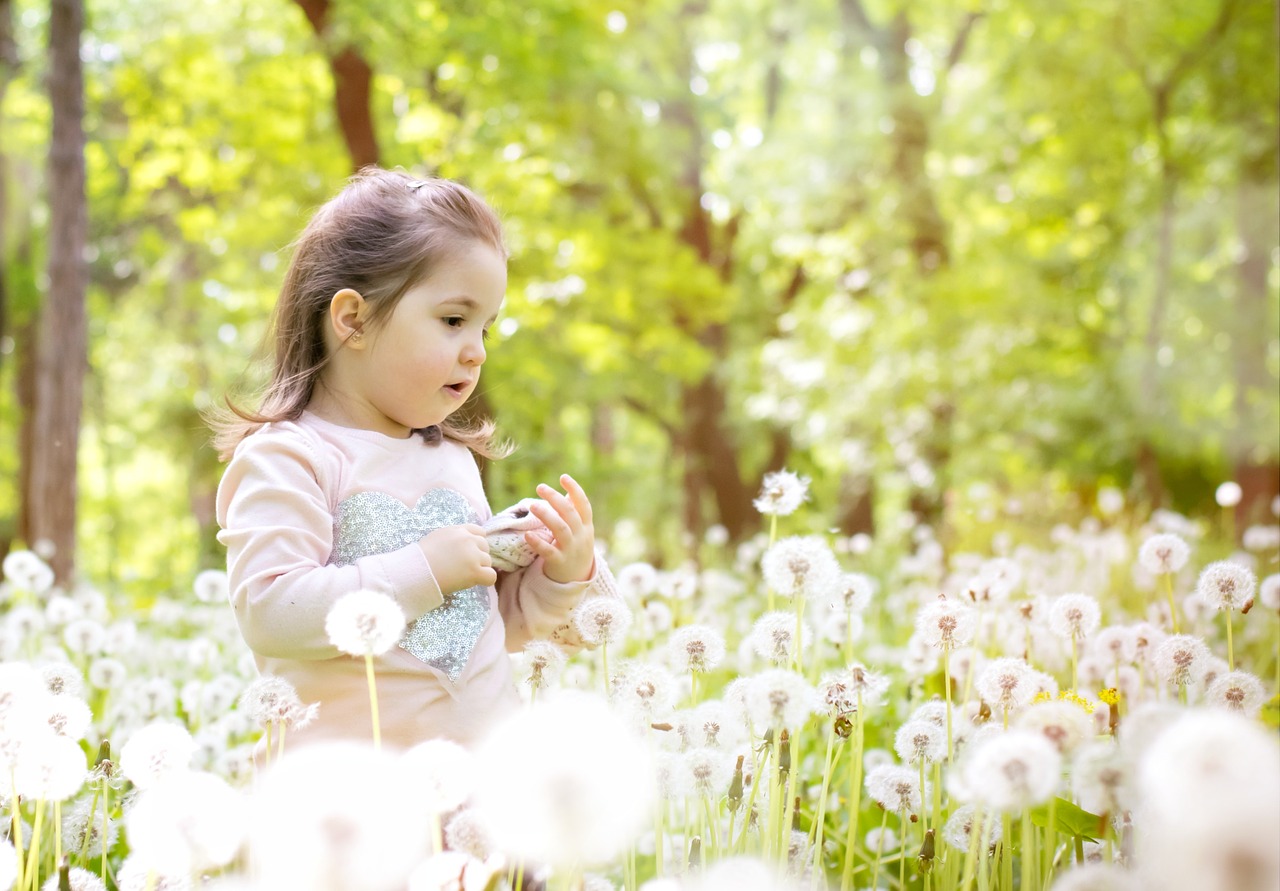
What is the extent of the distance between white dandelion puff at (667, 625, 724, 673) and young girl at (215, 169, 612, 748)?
0.29 m

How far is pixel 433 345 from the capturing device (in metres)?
1.84

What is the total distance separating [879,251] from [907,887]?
1104 cm

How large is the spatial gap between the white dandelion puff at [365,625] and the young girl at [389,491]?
37cm

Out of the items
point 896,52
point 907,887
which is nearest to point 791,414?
point 896,52

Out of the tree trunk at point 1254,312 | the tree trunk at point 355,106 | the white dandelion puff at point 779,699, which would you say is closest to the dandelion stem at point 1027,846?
the white dandelion puff at point 779,699

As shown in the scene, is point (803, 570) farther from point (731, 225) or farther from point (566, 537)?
point (731, 225)

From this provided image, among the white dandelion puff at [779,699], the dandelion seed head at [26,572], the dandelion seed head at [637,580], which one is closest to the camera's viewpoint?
the white dandelion puff at [779,699]

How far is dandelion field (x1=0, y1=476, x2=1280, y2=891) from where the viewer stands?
80cm

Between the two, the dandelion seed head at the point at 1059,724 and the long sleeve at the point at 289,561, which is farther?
the long sleeve at the point at 289,561

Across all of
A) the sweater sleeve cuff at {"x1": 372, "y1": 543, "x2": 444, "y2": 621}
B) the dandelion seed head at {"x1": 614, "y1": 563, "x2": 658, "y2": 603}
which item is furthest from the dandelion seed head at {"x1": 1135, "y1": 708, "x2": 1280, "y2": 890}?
the dandelion seed head at {"x1": 614, "y1": 563, "x2": 658, "y2": 603}

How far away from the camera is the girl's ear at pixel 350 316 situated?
192 centimetres

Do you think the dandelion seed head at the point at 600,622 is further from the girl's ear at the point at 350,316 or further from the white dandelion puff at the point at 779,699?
the girl's ear at the point at 350,316

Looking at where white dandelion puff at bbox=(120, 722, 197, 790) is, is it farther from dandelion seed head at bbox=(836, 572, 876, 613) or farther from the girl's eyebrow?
dandelion seed head at bbox=(836, 572, 876, 613)

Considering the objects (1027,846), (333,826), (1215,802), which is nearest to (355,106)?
(1027,846)
